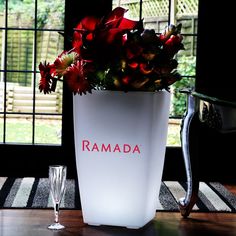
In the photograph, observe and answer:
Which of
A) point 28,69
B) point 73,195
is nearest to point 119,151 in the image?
point 73,195

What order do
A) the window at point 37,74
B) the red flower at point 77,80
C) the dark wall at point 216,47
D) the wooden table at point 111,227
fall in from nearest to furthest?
the red flower at point 77,80 < the wooden table at point 111,227 < the dark wall at point 216,47 < the window at point 37,74

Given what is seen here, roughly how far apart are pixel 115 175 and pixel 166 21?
204 cm

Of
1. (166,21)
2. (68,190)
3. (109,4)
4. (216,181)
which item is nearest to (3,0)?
(109,4)

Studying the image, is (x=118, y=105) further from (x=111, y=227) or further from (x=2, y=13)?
(x=2, y=13)

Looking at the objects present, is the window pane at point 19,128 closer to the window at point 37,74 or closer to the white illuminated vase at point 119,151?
the window at point 37,74

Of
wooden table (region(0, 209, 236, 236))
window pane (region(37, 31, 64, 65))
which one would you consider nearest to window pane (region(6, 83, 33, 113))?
window pane (region(37, 31, 64, 65))

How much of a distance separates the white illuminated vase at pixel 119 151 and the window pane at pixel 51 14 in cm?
183

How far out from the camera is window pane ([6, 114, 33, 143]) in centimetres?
473

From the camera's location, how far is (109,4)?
457 centimetres

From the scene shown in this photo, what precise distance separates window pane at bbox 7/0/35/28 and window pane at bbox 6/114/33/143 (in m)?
0.59

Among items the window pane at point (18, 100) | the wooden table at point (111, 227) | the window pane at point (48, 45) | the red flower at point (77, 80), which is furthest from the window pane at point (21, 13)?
the red flower at point (77, 80)

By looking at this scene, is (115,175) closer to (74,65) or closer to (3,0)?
(74,65)

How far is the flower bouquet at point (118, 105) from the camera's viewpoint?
9.35 feet

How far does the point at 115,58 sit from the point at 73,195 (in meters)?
1.27
